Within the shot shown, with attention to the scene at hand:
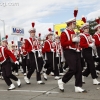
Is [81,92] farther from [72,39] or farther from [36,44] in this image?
[36,44]

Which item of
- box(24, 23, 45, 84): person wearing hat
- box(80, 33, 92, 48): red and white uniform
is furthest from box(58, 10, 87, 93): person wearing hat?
box(24, 23, 45, 84): person wearing hat

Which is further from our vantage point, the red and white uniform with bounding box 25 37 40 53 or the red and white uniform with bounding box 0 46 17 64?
the red and white uniform with bounding box 25 37 40 53

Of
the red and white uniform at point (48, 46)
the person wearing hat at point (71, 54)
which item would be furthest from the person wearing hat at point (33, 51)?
the person wearing hat at point (71, 54)

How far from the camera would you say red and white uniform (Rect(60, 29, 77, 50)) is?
640 centimetres

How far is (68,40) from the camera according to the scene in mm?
6410

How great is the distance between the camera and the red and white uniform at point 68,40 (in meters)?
6.40

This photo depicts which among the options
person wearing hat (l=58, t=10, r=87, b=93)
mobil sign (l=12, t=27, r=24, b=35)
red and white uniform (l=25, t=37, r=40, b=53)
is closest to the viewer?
person wearing hat (l=58, t=10, r=87, b=93)

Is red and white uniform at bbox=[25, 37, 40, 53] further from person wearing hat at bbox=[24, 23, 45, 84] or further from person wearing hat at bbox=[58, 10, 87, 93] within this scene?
person wearing hat at bbox=[58, 10, 87, 93]

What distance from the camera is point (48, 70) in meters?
10.3

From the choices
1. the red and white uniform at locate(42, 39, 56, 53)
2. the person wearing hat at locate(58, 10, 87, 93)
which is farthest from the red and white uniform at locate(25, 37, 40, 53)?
→ the person wearing hat at locate(58, 10, 87, 93)

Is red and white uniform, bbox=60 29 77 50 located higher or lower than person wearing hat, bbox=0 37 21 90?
higher

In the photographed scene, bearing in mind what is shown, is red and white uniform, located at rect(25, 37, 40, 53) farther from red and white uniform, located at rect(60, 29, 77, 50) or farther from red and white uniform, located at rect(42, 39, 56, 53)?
red and white uniform, located at rect(60, 29, 77, 50)

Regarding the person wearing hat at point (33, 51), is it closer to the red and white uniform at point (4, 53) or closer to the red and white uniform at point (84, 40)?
the red and white uniform at point (4, 53)

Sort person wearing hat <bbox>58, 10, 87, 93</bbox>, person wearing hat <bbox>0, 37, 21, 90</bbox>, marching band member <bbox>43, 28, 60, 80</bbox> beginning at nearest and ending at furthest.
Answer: person wearing hat <bbox>58, 10, 87, 93</bbox> → person wearing hat <bbox>0, 37, 21, 90</bbox> → marching band member <bbox>43, 28, 60, 80</bbox>
